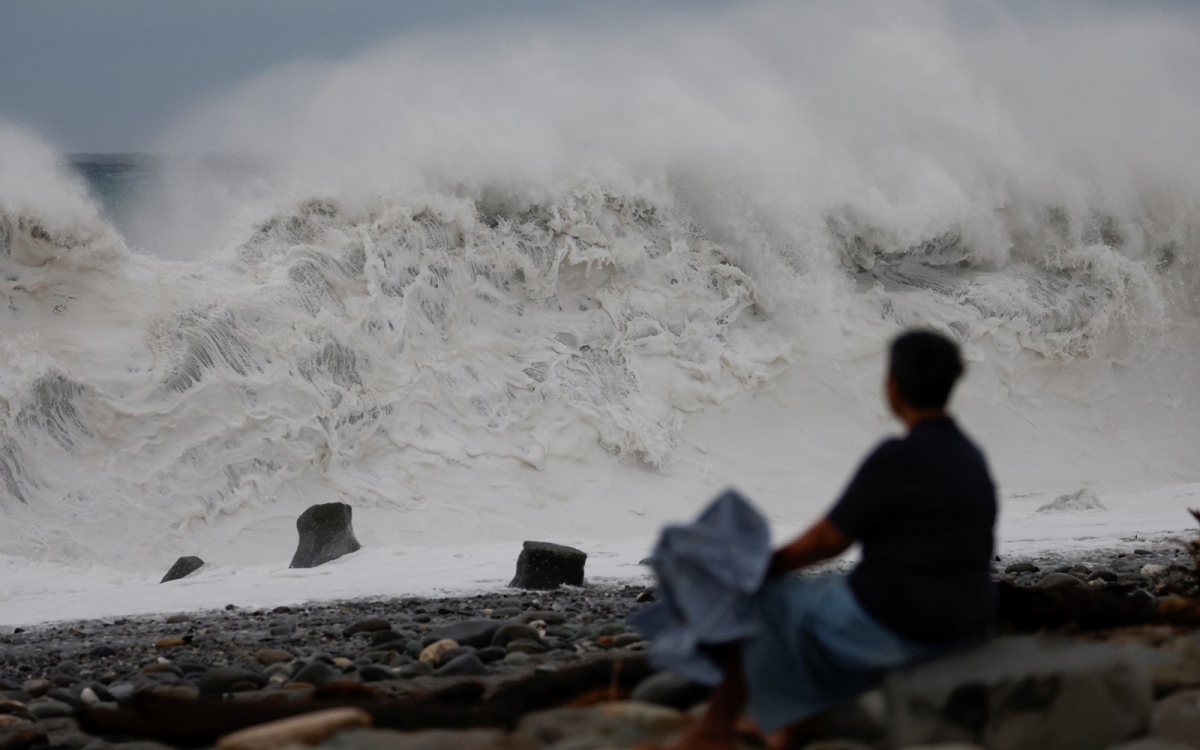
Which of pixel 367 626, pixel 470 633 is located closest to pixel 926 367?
pixel 470 633

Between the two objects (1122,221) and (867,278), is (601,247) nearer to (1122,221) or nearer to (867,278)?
(867,278)

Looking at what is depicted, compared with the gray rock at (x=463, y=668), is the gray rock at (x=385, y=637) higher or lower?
higher

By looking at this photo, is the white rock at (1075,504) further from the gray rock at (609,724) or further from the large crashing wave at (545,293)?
the gray rock at (609,724)

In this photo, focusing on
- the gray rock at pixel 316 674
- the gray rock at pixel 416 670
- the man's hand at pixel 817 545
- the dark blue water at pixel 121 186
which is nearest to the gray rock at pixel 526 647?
the gray rock at pixel 416 670

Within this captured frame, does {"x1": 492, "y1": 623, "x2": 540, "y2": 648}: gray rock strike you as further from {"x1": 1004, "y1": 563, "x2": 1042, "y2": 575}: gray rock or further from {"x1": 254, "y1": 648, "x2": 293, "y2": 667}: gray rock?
{"x1": 1004, "y1": 563, "x2": 1042, "y2": 575}: gray rock

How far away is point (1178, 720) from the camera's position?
2.61 m

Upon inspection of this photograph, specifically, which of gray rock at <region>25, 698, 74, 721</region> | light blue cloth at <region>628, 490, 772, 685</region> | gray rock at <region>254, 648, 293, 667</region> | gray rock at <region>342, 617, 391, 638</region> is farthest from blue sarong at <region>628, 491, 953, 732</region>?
gray rock at <region>342, 617, 391, 638</region>

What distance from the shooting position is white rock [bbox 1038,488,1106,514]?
11.0 metres

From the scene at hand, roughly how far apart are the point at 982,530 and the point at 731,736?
2.45ft

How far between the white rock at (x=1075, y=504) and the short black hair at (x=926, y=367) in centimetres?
924

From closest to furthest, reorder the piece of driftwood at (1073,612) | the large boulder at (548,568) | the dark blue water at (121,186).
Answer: the piece of driftwood at (1073,612) → the large boulder at (548,568) → the dark blue water at (121,186)

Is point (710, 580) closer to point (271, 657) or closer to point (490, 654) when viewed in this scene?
point (490, 654)

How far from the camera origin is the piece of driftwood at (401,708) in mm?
2824

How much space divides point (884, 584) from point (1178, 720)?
2.73 feet
